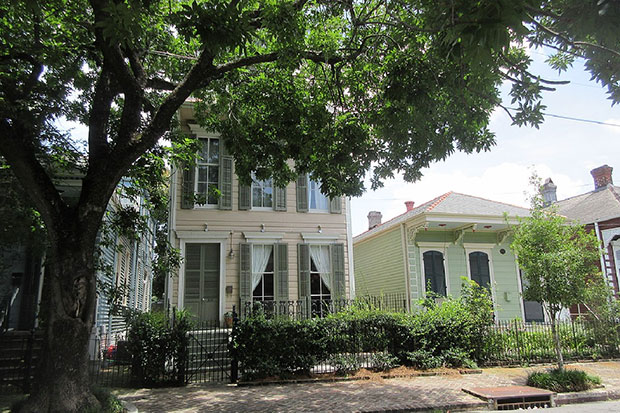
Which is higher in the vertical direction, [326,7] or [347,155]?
[326,7]

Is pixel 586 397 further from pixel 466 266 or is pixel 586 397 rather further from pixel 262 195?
pixel 262 195

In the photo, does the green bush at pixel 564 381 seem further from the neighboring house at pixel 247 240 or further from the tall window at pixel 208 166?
the tall window at pixel 208 166

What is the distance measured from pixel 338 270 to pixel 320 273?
2.23ft

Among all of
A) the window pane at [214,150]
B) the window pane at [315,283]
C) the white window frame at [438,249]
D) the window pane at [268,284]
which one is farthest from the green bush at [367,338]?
the window pane at [214,150]

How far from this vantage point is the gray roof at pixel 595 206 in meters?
18.5

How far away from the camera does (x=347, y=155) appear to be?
364 inches

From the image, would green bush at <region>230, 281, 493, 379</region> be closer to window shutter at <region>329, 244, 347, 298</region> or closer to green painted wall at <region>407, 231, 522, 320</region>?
window shutter at <region>329, 244, 347, 298</region>

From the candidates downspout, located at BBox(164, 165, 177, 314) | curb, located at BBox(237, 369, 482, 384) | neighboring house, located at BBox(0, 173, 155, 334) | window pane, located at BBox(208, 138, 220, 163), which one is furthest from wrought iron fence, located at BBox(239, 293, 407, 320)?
window pane, located at BBox(208, 138, 220, 163)

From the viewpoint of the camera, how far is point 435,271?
54.5 feet

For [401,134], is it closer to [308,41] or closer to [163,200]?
[308,41]

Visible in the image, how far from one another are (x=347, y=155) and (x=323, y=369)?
19.1 feet

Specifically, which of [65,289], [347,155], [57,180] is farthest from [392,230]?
[65,289]

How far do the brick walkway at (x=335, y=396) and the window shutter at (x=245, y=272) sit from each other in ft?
15.4

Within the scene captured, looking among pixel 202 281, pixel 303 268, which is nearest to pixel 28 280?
pixel 202 281
